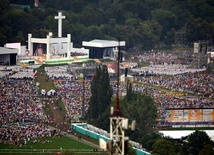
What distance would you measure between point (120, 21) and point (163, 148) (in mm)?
→ 55572

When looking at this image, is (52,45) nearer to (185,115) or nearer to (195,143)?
(185,115)

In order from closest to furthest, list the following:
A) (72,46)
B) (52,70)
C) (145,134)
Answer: (145,134), (52,70), (72,46)

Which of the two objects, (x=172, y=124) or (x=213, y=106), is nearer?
(x=172, y=124)

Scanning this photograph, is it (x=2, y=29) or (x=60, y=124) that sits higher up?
(x=2, y=29)

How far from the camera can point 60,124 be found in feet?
150

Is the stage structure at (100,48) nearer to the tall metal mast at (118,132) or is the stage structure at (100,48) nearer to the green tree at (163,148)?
the green tree at (163,148)

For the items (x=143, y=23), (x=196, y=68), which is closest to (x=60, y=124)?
(x=196, y=68)

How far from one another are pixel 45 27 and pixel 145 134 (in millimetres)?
39708

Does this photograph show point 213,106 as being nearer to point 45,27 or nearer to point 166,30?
point 45,27

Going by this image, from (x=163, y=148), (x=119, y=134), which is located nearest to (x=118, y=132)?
(x=119, y=134)

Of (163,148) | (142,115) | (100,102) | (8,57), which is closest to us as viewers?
(163,148)

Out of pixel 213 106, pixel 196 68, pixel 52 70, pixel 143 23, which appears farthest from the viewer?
pixel 143 23

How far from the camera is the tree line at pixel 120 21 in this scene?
259 feet

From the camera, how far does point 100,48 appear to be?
7269cm
